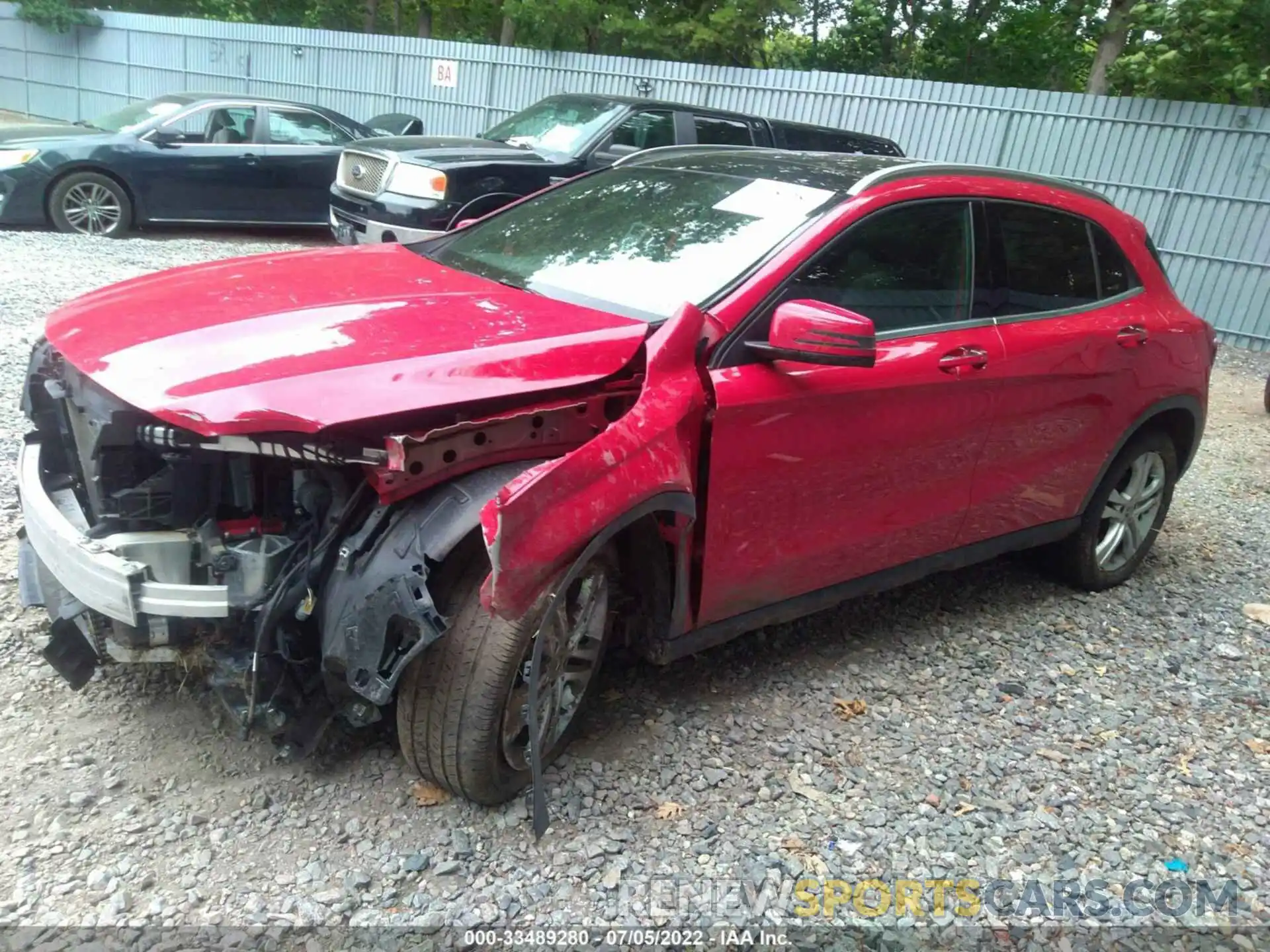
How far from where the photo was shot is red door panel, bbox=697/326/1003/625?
2943 mm

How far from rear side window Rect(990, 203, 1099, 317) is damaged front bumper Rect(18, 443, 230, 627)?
283 cm

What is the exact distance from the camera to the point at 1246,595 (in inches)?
190

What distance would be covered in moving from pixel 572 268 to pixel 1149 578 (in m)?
3.38

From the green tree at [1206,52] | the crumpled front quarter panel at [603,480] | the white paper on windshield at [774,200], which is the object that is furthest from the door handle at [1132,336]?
the green tree at [1206,52]

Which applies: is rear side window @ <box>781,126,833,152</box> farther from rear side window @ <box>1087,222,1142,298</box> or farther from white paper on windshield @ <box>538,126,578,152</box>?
rear side window @ <box>1087,222,1142,298</box>

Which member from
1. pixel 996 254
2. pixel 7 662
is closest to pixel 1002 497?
pixel 996 254

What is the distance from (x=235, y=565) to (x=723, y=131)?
837 cm

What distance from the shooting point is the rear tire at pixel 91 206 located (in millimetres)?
9375

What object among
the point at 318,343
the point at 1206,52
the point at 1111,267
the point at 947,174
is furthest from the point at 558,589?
the point at 1206,52

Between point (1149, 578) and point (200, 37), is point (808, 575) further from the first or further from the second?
point (200, 37)

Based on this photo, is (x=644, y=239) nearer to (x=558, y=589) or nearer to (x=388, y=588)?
(x=558, y=589)

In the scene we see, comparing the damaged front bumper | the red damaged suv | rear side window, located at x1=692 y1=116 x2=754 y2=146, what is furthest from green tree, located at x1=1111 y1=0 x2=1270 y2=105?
the damaged front bumper

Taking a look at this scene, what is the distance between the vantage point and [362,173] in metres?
8.70

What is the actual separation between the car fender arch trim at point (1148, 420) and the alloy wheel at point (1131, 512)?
0.64 feet
